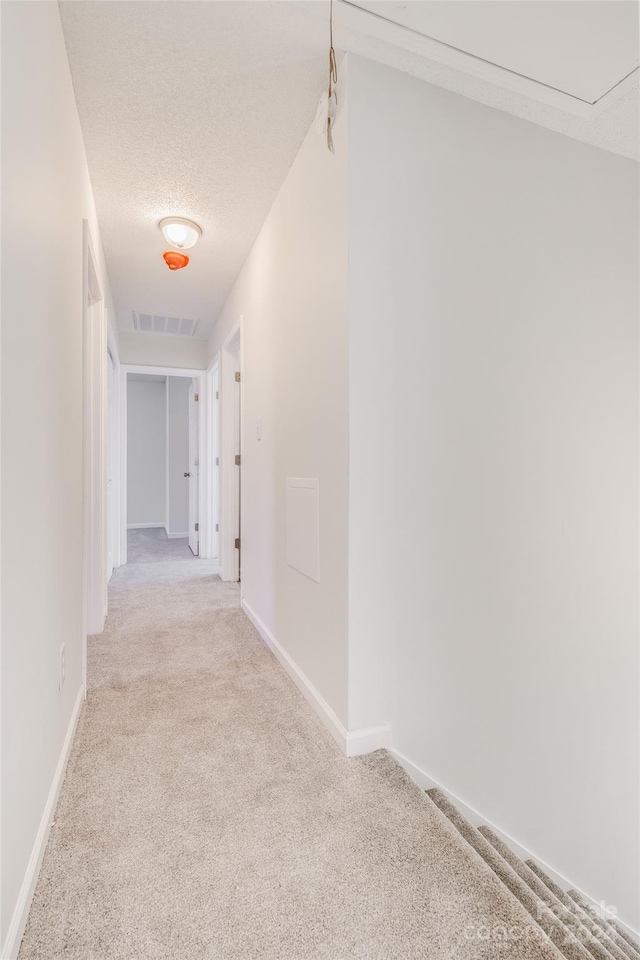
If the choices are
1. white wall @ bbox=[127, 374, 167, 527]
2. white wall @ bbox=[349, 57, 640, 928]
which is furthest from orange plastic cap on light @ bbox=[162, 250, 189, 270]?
white wall @ bbox=[127, 374, 167, 527]

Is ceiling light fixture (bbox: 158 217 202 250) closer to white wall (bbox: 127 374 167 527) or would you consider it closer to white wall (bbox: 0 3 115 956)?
white wall (bbox: 0 3 115 956)

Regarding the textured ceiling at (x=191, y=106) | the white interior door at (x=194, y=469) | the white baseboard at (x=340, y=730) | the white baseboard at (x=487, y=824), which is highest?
the textured ceiling at (x=191, y=106)

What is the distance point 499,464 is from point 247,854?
153cm

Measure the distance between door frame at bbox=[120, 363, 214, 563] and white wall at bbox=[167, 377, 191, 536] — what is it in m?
1.99

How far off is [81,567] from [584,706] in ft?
7.71

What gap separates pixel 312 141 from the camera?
6.31 feet

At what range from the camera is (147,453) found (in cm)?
764

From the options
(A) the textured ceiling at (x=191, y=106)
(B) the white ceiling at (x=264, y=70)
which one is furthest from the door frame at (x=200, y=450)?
(B) the white ceiling at (x=264, y=70)

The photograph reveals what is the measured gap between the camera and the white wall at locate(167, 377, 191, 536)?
6.97m

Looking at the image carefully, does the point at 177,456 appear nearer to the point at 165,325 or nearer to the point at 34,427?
the point at 165,325

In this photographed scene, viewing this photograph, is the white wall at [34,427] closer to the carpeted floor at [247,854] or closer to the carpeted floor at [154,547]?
the carpeted floor at [247,854]

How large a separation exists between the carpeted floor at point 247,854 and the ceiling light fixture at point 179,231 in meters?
2.47

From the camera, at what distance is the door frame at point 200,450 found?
472cm

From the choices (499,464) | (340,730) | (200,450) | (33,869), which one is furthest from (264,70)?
(200,450)
